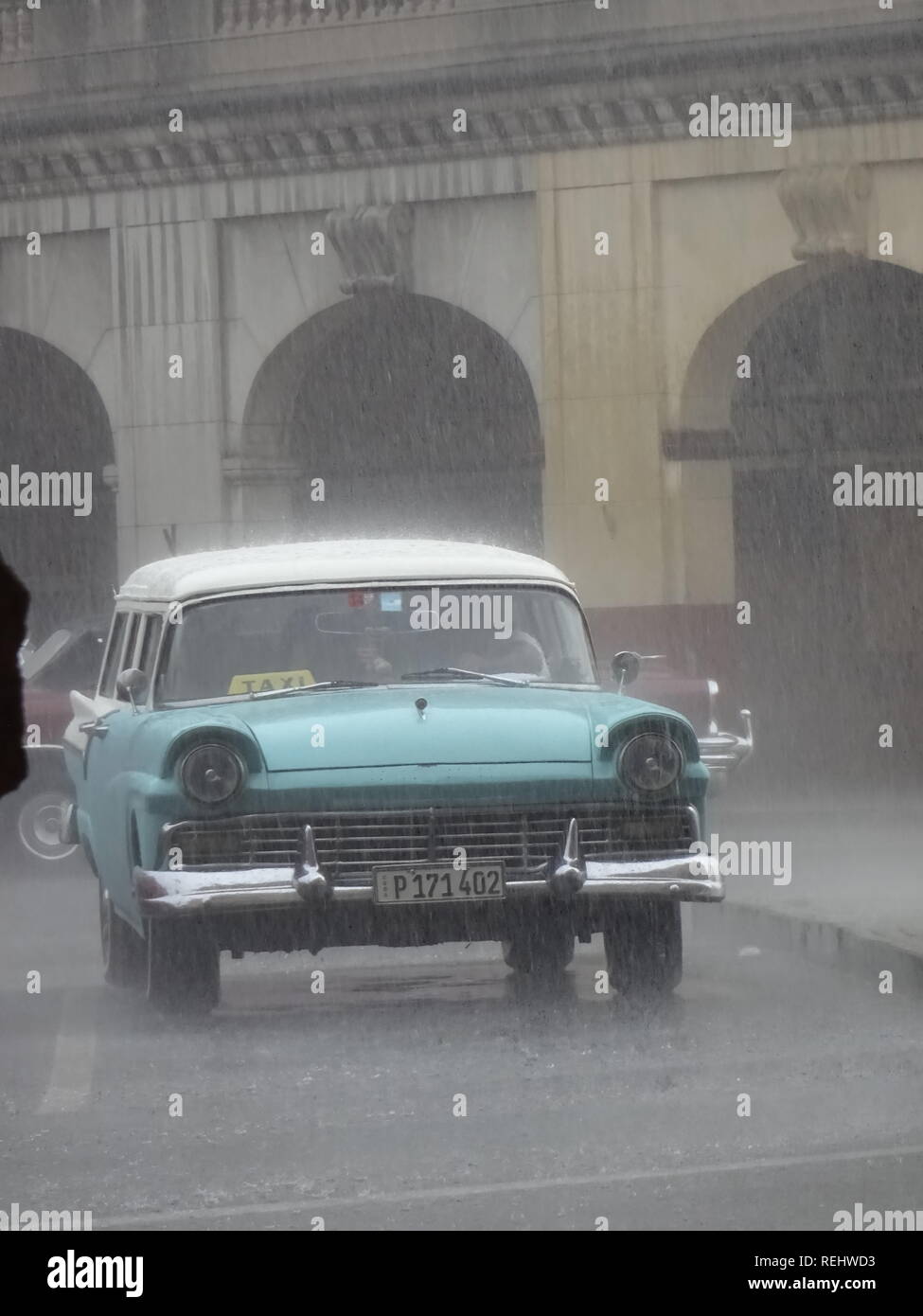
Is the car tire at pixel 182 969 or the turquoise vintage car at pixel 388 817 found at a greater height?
the turquoise vintage car at pixel 388 817

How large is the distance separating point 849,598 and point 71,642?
8.87m

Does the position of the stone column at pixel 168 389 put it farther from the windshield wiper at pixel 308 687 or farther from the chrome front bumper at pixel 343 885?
the chrome front bumper at pixel 343 885

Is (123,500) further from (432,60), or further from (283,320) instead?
(432,60)

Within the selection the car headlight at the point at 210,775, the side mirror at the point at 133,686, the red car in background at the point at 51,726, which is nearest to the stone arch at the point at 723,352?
the red car in background at the point at 51,726

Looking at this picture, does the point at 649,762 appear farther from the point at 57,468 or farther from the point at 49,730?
the point at 57,468

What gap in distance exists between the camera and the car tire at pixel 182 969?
9195mm

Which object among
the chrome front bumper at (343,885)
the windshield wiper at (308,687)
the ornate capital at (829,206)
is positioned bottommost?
the chrome front bumper at (343,885)

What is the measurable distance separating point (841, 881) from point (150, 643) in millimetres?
4303

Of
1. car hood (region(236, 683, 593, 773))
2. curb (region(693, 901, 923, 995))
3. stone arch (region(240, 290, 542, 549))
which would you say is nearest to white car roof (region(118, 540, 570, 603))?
car hood (region(236, 683, 593, 773))

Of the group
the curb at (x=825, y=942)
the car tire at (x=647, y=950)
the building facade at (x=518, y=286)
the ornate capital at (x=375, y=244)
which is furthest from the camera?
the ornate capital at (x=375, y=244)

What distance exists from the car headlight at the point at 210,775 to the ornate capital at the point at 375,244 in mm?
13148

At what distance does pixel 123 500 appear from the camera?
2247 cm

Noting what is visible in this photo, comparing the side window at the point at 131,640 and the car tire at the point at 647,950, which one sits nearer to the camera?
the car tire at the point at 647,950
